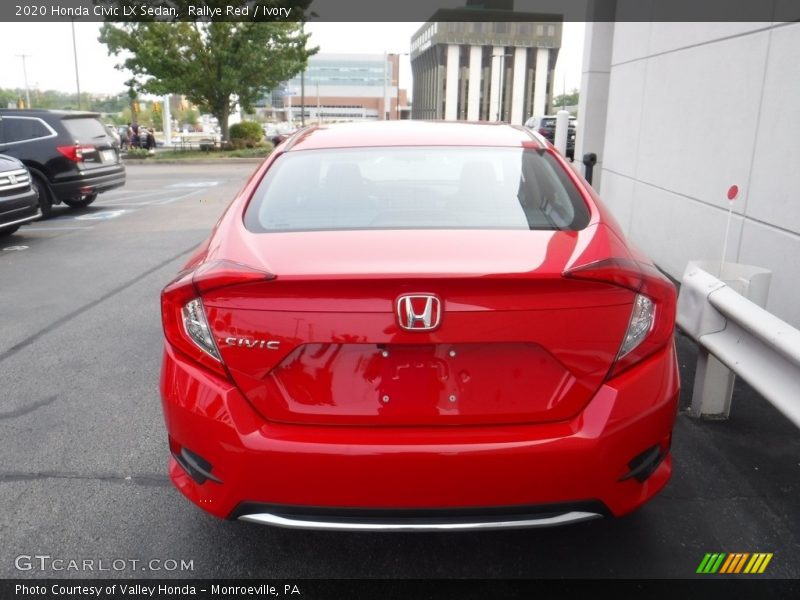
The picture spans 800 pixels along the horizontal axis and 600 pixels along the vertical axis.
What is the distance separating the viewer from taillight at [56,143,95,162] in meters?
12.9

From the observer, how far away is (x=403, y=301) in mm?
2221

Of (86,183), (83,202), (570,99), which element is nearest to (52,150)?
(86,183)

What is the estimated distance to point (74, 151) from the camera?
1305cm

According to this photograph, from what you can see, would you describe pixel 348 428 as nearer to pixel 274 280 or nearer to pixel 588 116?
pixel 274 280

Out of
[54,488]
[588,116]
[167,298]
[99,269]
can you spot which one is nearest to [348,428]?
[167,298]

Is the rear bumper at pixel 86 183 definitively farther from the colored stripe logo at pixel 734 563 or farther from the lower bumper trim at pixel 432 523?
the colored stripe logo at pixel 734 563

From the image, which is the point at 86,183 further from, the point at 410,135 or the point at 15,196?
the point at 410,135

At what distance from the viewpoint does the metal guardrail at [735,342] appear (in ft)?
10.3

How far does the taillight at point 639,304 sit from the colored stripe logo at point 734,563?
968 mm

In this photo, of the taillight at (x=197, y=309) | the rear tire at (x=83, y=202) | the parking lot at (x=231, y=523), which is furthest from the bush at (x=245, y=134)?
the taillight at (x=197, y=309)

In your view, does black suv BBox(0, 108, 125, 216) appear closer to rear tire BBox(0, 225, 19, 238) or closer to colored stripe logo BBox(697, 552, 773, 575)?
rear tire BBox(0, 225, 19, 238)

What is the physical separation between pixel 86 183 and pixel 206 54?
76.5ft

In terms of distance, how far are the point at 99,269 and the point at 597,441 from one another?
7.50 meters

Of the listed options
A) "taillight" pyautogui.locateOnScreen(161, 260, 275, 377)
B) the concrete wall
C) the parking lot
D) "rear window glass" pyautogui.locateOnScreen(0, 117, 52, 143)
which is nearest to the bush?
"rear window glass" pyautogui.locateOnScreen(0, 117, 52, 143)
